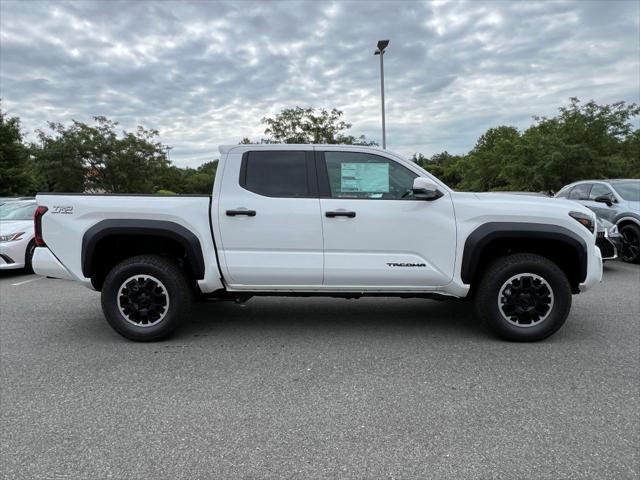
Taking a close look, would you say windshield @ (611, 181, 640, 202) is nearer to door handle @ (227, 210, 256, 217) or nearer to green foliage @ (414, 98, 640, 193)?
green foliage @ (414, 98, 640, 193)

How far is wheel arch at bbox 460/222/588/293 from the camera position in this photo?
14.2 feet

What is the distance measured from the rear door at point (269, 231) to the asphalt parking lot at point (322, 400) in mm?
682

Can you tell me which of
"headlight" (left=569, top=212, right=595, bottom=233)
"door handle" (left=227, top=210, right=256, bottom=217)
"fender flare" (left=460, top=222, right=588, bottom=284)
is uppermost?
"door handle" (left=227, top=210, right=256, bottom=217)

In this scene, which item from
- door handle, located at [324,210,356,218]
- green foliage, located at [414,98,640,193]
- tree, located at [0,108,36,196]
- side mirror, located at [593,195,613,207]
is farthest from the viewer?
tree, located at [0,108,36,196]

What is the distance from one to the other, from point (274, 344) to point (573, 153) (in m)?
15.3

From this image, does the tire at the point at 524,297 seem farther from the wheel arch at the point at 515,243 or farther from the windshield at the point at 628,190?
the windshield at the point at 628,190

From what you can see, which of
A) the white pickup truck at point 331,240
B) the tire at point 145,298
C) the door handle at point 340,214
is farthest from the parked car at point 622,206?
the tire at point 145,298

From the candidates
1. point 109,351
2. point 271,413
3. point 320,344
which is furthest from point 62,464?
point 320,344

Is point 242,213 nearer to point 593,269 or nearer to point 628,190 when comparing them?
point 593,269

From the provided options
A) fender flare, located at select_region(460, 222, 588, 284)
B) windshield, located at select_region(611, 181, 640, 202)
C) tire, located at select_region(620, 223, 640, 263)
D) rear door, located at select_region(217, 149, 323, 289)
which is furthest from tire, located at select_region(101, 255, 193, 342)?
windshield, located at select_region(611, 181, 640, 202)

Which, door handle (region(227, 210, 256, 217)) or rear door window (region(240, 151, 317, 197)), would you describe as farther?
rear door window (region(240, 151, 317, 197))

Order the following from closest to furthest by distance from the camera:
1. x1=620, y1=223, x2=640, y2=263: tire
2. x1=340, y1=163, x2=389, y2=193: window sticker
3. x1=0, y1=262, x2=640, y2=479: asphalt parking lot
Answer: x1=0, y1=262, x2=640, y2=479: asphalt parking lot
x1=340, y1=163, x2=389, y2=193: window sticker
x1=620, y1=223, x2=640, y2=263: tire

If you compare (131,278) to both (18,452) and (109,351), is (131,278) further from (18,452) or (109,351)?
(18,452)

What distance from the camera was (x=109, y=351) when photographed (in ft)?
14.4
